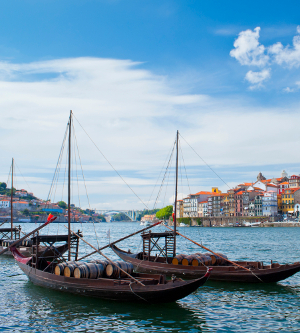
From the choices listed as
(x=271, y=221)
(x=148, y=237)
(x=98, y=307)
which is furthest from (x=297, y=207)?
(x=98, y=307)

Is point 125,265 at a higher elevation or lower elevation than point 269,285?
higher

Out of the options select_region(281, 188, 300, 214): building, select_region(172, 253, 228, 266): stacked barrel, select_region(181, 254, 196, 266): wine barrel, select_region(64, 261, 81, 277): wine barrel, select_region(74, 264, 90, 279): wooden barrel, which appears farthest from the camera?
select_region(281, 188, 300, 214): building

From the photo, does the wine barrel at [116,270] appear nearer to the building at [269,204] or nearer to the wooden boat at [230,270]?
the wooden boat at [230,270]

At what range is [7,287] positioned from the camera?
26.3 m

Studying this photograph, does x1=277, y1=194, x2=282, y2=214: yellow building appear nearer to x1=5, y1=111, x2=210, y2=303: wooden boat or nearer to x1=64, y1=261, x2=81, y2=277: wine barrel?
x1=5, y1=111, x2=210, y2=303: wooden boat

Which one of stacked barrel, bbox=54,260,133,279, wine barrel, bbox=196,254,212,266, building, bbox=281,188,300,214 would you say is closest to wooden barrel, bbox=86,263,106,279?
stacked barrel, bbox=54,260,133,279

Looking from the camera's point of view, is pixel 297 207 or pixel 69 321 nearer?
pixel 69 321

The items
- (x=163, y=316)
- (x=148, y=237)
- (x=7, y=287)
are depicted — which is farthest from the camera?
(x=148, y=237)

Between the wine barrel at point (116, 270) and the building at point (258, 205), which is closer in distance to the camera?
the wine barrel at point (116, 270)

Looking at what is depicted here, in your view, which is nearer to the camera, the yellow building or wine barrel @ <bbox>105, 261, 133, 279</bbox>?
wine barrel @ <bbox>105, 261, 133, 279</bbox>

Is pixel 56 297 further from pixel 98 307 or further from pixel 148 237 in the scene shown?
pixel 148 237

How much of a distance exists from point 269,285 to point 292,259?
19.3 metres

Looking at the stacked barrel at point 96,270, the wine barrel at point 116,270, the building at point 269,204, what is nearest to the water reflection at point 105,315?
the stacked barrel at point 96,270

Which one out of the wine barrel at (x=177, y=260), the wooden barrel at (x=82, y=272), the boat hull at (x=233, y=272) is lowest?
the boat hull at (x=233, y=272)
